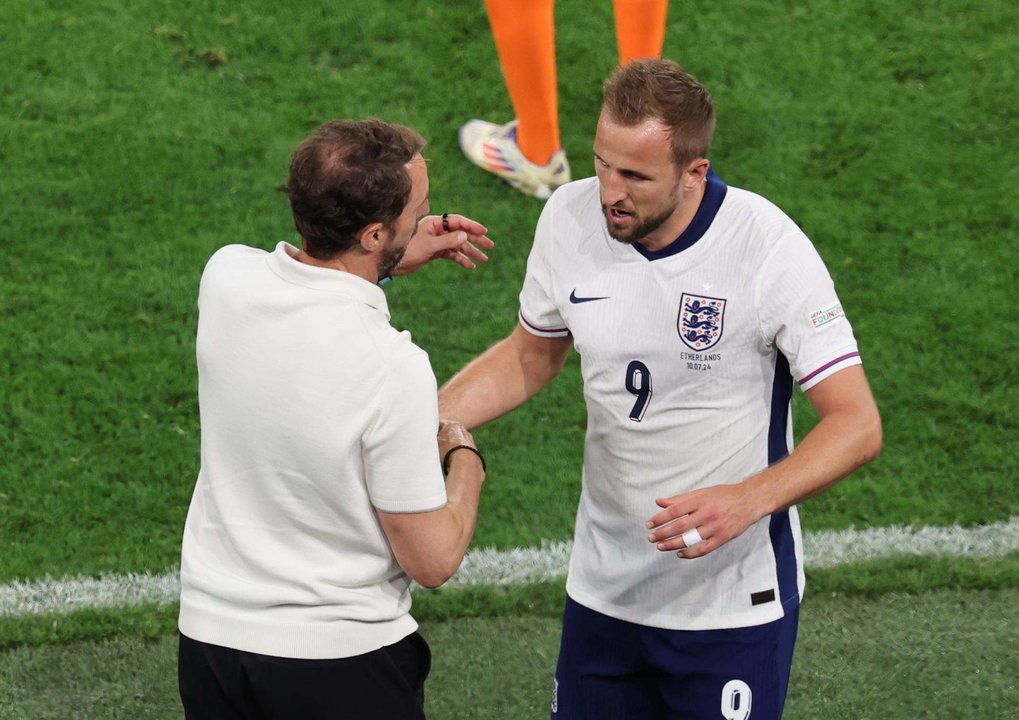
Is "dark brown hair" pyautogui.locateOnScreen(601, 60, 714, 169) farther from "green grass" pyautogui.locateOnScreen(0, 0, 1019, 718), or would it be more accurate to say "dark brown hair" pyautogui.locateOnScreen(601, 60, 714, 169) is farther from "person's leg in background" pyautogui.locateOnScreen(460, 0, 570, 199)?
"person's leg in background" pyautogui.locateOnScreen(460, 0, 570, 199)

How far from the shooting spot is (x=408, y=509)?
236cm

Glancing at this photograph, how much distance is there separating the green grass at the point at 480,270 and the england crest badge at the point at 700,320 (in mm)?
1567

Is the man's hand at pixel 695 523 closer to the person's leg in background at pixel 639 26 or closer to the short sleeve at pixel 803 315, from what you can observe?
the short sleeve at pixel 803 315

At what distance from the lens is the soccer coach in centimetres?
234

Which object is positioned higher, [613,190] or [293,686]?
[613,190]

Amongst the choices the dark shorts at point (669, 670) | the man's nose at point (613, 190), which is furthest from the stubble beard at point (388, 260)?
the dark shorts at point (669, 670)

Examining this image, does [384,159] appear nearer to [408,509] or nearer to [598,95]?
[408,509]

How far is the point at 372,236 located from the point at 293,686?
78 cm

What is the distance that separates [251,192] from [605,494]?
336 centimetres

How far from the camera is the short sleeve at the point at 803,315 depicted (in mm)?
2746

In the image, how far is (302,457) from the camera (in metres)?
2.36

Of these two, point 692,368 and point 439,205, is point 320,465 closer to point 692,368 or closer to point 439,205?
point 692,368

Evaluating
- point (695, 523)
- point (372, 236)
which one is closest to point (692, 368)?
point (695, 523)

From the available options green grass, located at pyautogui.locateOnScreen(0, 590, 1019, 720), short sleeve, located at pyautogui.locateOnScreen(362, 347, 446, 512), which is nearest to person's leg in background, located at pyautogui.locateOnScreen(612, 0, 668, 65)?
green grass, located at pyautogui.locateOnScreen(0, 590, 1019, 720)
